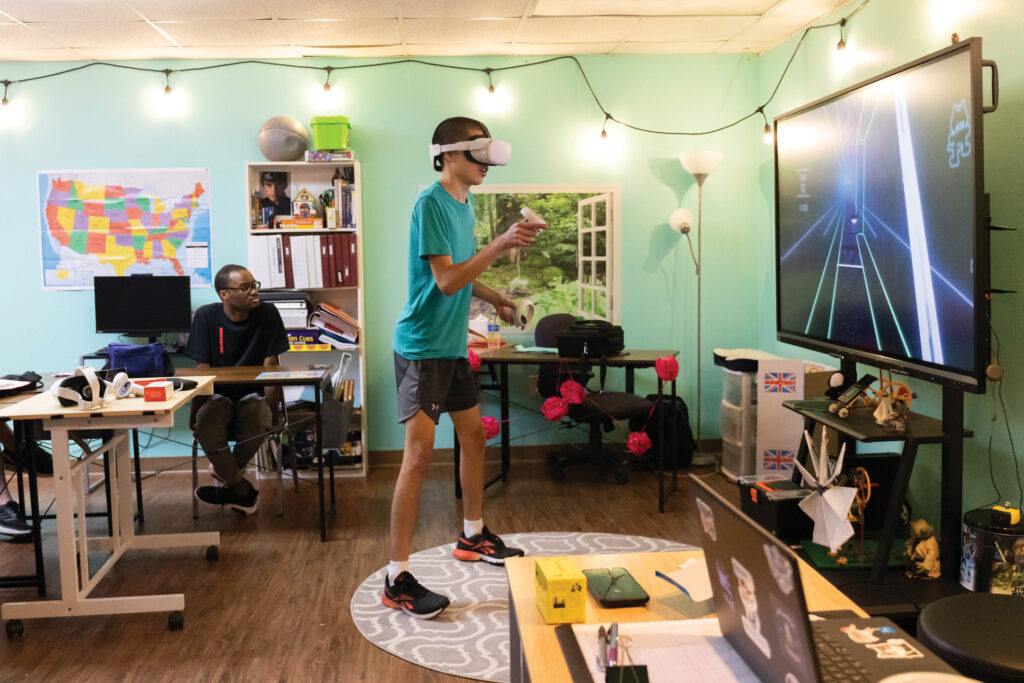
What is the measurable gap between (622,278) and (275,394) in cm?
217

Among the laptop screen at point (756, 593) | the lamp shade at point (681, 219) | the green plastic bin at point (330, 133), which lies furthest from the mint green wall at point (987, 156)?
the green plastic bin at point (330, 133)

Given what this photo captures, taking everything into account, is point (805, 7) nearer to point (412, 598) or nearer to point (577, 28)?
point (577, 28)

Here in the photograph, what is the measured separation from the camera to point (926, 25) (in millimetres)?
3439

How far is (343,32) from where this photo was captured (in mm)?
4535

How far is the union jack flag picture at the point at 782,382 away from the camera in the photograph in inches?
172

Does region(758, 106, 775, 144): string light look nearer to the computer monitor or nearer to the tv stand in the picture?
the tv stand

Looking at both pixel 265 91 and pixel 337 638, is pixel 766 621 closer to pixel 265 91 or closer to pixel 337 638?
pixel 337 638

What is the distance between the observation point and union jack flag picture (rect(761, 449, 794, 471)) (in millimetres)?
4434

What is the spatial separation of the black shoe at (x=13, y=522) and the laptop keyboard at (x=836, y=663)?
374 centimetres

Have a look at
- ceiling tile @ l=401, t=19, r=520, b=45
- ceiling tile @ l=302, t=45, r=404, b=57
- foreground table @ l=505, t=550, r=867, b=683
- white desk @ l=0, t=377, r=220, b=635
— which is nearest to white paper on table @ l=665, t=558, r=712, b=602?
foreground table @ l=505, t=550, r=867, b=683

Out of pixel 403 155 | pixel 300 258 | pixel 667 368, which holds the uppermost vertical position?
pixel 403 155

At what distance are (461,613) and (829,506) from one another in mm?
1317

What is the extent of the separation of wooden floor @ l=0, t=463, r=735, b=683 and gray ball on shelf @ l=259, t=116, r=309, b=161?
1.86 metres

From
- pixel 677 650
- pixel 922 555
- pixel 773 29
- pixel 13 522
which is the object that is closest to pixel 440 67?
pixel 773 29
